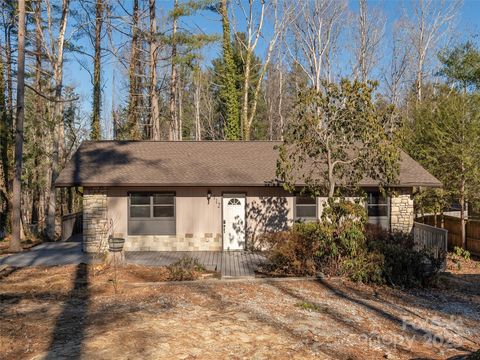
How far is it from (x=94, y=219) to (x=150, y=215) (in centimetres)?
182

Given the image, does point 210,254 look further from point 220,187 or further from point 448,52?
point 448,52

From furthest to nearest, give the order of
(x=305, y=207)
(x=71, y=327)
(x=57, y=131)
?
1. (x=57, y=131)
2. (x=305, y=207)
3. (x=71, y=327)

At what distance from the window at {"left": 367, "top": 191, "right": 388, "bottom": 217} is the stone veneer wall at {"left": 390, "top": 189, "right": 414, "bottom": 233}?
A: 0.27 metres

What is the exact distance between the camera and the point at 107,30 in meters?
23.3

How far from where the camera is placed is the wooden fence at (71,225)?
17348 mm

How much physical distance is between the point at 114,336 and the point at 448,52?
2695 centimetres

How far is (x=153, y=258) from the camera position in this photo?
12938mm

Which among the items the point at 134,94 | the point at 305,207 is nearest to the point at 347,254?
the point at 305,207

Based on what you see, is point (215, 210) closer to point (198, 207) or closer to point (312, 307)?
point (198, 207)

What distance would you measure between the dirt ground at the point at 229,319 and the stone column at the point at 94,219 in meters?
3.43

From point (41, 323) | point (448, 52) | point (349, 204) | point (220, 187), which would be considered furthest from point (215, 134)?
point (41, 323)

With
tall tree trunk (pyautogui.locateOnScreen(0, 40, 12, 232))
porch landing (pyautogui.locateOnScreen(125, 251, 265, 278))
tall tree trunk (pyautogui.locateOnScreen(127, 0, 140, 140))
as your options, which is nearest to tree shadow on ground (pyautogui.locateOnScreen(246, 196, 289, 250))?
porch landing (pyautogui.locateOnScreen(125, 251, 265, 278))

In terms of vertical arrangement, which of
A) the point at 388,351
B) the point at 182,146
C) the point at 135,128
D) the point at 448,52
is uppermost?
the point at 448,52

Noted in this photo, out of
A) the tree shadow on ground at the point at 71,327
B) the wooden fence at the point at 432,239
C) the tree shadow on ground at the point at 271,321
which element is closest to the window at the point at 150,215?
the tree shadow on ground at the point at 71,327
